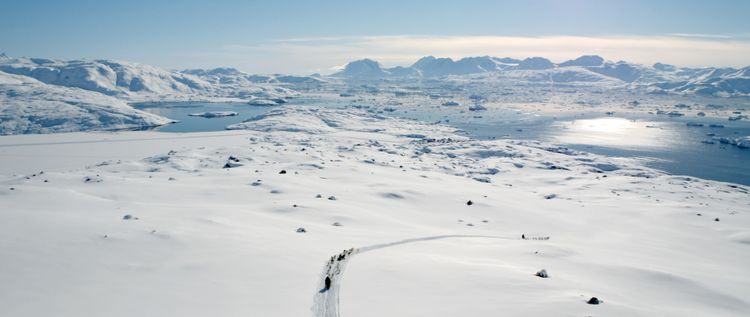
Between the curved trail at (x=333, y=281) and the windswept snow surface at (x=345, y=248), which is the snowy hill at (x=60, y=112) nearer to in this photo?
the windswept snow surface at (x=345, y=248)

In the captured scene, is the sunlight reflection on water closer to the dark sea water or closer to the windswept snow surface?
the dark sea water

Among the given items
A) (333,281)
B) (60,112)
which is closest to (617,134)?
(333,281)

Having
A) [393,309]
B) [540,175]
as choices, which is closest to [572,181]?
[540,175]

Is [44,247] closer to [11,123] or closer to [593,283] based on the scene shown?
[593,283]

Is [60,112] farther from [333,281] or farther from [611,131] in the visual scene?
[611,131]

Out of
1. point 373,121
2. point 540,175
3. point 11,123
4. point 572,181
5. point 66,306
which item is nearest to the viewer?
point 66,306

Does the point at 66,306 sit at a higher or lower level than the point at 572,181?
higher
